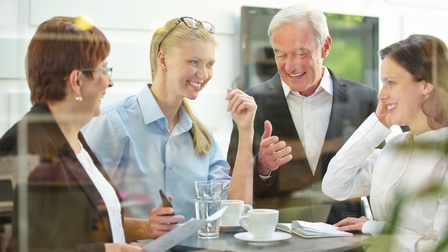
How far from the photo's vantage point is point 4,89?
1.21 metres

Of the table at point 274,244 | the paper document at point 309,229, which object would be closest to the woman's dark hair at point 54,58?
the table at point 274,244

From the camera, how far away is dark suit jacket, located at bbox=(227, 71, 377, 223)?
1.60 metres

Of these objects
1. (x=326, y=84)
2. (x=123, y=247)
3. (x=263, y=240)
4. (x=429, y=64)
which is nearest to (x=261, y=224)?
(x=263, y=240)

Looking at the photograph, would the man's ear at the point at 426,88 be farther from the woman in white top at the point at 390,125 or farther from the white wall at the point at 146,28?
the white wall at the point at 146,28

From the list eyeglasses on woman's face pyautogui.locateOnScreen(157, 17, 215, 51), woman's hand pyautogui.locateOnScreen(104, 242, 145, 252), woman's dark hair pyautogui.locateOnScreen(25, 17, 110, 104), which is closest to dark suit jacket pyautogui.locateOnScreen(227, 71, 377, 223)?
eyeglasses on woman's face pyautogui.locateOnScreen(157, 17, 215, 51)

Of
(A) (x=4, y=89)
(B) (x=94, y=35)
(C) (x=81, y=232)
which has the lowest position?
(C) (x=81, y=232)

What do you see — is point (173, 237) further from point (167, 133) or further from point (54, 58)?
point (54, 58)

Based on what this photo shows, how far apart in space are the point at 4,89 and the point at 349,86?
2.89 ft

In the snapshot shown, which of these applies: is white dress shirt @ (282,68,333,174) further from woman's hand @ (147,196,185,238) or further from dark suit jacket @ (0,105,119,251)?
dark suit jacket @ (0,105,119,251)

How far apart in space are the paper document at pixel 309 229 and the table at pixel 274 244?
0.06 ft

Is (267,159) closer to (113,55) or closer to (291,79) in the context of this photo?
(291,79)

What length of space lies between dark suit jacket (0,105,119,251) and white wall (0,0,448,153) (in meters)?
0.04

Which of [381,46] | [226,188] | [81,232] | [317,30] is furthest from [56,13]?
[381,46]

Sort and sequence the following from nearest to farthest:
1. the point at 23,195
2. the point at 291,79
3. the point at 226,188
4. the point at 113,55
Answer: the point at 23,195 < the point at 113,55 < the point at 226,188 < the point at 291,79
